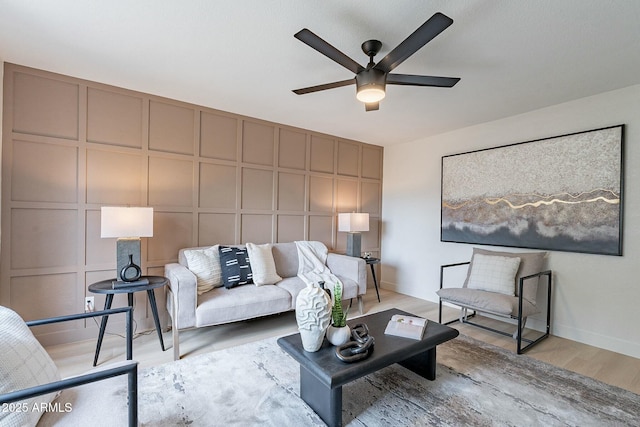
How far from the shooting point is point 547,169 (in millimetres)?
3123

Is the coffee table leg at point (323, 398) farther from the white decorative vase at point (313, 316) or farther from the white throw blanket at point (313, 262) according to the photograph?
the white throw blanket at point (313, 262)

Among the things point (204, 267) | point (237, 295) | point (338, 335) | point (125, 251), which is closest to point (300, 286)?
point (237, 295)

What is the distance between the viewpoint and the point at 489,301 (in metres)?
2.77

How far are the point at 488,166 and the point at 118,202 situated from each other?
13.2 feet

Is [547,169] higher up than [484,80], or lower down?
lower down

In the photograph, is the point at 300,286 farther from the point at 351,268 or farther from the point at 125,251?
the point at 125,251

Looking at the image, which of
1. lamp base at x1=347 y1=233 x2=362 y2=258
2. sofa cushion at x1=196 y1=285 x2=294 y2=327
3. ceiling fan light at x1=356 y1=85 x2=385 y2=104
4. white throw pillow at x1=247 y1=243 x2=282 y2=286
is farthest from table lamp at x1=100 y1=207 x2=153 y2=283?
lamp base at x1=347 y1=233 x2=362 y2=258

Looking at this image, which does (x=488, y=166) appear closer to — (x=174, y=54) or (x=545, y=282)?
(x=545, y=282)

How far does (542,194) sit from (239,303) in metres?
3.25

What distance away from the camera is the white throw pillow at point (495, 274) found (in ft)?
9.82

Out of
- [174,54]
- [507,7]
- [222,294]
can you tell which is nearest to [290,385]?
[222,294]

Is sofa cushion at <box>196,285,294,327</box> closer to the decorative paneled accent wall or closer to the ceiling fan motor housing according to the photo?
the decorative paneled accent wall

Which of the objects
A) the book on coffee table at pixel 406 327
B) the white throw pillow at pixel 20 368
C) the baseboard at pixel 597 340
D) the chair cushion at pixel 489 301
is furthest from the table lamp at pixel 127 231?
the baseboard at pixel 597 340

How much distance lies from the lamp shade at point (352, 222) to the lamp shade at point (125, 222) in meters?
2.38
